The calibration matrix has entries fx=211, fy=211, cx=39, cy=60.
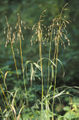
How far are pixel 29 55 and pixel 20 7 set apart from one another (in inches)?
80.8

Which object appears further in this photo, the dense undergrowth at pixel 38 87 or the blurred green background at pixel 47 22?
the blurred green background at pixel 47 22

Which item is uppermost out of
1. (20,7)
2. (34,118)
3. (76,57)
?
(20,7)

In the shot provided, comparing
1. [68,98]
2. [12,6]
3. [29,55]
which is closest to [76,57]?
[29,55]

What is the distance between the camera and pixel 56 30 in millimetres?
1921

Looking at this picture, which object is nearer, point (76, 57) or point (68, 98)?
point (68, 98)

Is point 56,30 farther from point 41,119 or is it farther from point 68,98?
point 68,98

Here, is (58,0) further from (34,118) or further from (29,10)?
(34,118)

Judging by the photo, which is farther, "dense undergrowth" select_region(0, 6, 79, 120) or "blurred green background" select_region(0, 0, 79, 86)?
"blurred green background" select_region(0, 0, 79, 86)

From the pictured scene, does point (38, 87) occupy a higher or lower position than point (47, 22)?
lower

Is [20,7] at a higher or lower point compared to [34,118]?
higher

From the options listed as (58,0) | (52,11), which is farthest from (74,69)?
(58,0)

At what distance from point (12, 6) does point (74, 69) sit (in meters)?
3.15

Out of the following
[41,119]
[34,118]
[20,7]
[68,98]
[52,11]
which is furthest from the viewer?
[20,7]

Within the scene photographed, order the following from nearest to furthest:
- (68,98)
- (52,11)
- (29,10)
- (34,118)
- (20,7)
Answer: (34,118)
(68,98)
(52,11)
(29,10)
(20,7)
